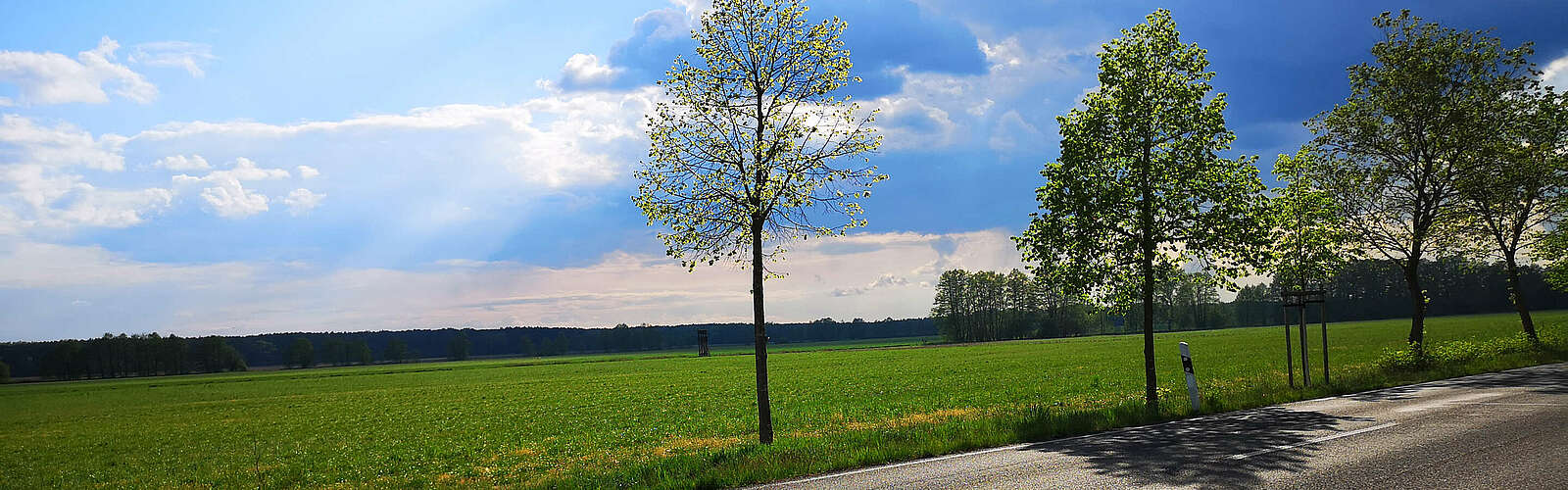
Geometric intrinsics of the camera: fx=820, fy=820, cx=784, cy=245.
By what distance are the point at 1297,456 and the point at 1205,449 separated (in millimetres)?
1028

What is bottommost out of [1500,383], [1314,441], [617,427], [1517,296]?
[617,427]

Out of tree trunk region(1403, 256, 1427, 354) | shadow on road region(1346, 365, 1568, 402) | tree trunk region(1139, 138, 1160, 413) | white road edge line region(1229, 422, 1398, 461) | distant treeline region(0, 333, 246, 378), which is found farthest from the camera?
distant treeline region(0, 333, 246, 378)

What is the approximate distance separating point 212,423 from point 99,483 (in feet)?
64.6

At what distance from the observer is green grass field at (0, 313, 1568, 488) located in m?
12.3

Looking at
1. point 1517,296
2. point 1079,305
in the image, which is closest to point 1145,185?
point 1517,296

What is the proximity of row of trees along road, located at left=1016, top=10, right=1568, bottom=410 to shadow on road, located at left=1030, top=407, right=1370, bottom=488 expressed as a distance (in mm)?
3620

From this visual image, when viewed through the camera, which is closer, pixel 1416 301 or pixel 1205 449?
pixel 1205 449

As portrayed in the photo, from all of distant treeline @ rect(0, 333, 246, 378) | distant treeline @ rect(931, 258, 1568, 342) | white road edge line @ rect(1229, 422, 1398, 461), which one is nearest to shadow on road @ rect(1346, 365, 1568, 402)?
white road edge line @ rect(1229, 422, 1398, 461)

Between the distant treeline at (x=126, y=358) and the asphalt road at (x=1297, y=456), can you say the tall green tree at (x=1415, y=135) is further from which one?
the distant treeline at (x=126, y=358)

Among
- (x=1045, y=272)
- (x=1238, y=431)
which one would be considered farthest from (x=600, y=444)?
(x=1238, y=431)

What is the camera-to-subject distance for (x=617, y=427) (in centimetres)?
2489

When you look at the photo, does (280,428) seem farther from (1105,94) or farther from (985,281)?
(985,281)

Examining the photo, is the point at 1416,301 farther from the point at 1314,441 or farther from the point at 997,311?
the point at 997,311

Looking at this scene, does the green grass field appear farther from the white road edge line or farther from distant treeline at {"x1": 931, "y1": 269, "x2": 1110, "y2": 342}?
distant treeline at {"x1": 931, "y1": 269, "x2": 1110, "y2": 342}
